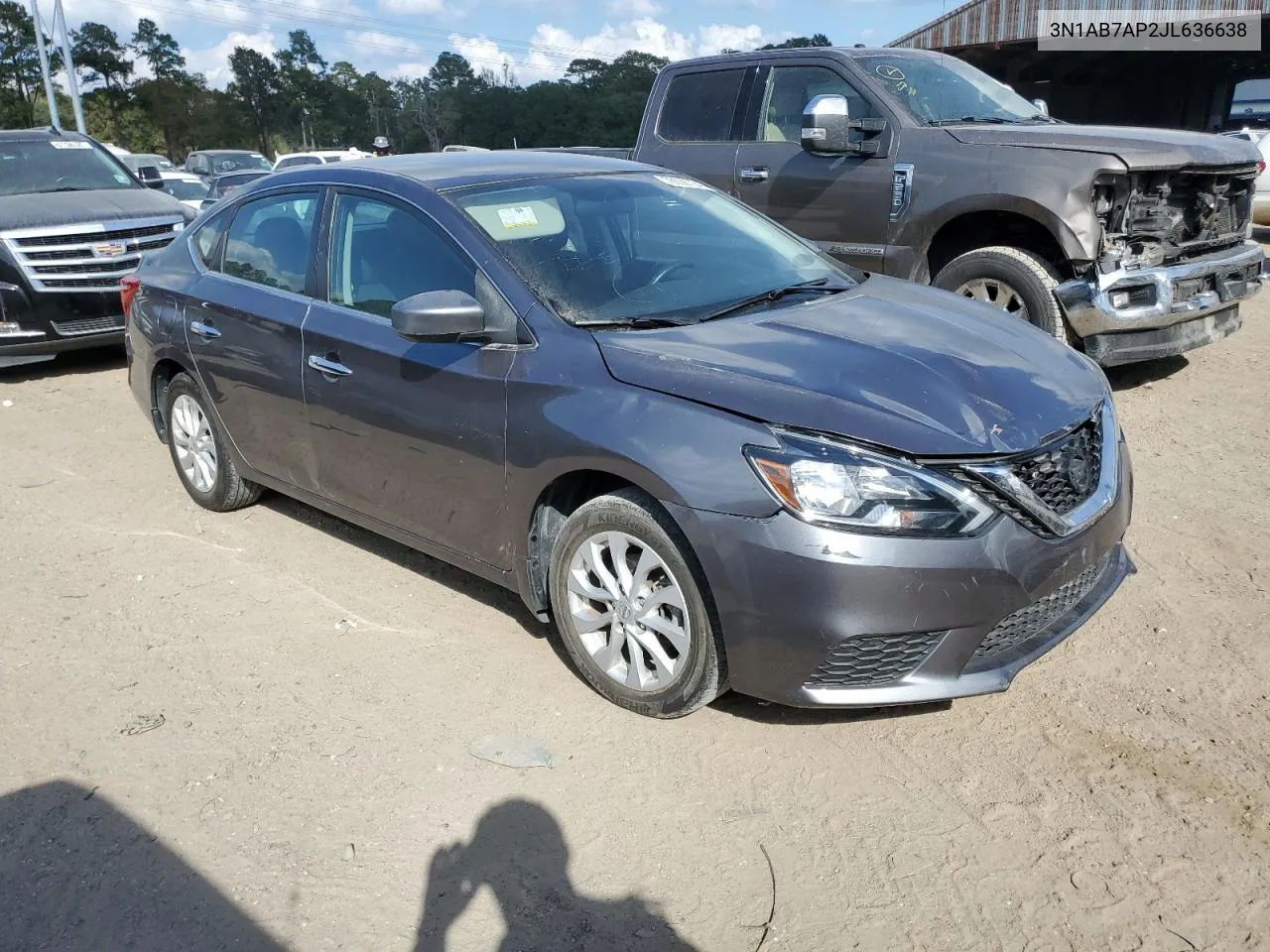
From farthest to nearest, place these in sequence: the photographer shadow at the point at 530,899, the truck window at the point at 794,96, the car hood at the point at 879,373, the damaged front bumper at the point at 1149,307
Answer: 1. the truck window at the point at 794,96
2. the damaged front bumper at the point at 1149,307
3. the car hood at the point at 879,373
4. the photographer shadow at the point at 530,899

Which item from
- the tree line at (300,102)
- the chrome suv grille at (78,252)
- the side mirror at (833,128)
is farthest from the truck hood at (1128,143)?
the tree line at (300,102)

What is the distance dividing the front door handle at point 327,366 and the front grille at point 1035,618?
2518mm

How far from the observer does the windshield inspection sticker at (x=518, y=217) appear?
12.8 feet

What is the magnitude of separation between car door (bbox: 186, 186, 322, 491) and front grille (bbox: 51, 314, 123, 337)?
4.42 meters

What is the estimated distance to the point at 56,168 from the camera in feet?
32.1

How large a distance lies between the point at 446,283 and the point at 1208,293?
4.77 metres

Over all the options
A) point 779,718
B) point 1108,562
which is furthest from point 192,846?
point 1108,562

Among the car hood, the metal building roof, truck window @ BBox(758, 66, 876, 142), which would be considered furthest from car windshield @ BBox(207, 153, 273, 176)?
the car hood

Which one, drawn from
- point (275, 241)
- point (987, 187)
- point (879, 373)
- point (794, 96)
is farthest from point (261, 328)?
point (794, 96)

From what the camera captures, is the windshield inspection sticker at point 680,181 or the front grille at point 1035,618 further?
the windshield inspection sticker at point 680,181

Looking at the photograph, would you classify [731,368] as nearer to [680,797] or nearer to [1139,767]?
[680,797]

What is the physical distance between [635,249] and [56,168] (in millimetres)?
8035

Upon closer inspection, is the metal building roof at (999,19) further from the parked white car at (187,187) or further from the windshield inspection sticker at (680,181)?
the windshield inspection sticker at (680,181)

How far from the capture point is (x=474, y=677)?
3.78 meters
